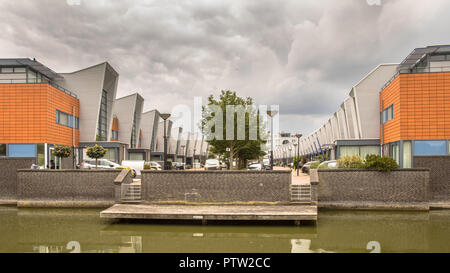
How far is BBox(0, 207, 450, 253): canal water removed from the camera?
1030 cm

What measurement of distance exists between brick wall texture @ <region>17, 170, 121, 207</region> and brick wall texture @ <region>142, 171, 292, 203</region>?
8.81ft

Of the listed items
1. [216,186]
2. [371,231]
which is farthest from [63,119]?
[371,231]

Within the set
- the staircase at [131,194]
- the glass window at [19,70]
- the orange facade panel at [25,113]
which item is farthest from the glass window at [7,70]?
the staircase at [131,194]

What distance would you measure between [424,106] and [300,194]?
1200 centimetres

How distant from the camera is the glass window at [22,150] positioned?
85.7ft

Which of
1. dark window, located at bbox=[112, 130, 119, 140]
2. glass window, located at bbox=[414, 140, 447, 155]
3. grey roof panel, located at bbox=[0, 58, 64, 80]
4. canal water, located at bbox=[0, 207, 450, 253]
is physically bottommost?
canal water, located at bbox=[0, 207, 450, 253]

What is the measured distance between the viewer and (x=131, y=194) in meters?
16.6

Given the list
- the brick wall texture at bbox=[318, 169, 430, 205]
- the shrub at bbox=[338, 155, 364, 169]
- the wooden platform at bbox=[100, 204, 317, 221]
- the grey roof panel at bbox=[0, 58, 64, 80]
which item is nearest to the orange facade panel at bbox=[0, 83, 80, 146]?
the grey roof panel at bbox=[0, 58, 64, 80]

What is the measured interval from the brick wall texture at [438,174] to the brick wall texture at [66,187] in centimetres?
1580

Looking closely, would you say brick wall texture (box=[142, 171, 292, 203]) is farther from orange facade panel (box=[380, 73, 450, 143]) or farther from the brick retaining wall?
orange facade panel (box=[380, 73, 450, 143])

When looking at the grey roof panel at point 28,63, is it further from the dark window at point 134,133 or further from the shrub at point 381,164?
the shrub at point 381,164

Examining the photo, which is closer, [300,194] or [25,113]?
[300,194]

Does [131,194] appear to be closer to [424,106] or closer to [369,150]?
[424,106]
